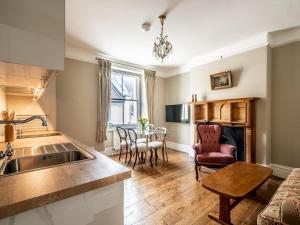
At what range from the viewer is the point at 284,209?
1138mm

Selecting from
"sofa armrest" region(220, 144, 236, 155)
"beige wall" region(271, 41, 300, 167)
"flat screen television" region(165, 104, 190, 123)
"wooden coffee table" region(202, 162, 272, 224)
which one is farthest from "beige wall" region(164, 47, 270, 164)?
"wooden coffee table" region(202, 162, 272, 224)

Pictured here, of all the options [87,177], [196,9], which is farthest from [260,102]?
[87,177]

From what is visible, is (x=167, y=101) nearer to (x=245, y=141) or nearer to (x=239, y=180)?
(x=245, y=141)

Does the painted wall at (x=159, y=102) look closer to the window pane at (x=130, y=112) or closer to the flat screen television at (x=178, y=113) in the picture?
the flat screen television at (x=178, y=113)

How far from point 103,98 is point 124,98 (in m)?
0.93

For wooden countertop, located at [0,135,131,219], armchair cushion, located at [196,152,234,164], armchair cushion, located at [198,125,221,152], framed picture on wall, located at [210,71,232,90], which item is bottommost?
armchair cushion, located at [196,152,234,164]

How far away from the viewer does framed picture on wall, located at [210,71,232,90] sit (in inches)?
142

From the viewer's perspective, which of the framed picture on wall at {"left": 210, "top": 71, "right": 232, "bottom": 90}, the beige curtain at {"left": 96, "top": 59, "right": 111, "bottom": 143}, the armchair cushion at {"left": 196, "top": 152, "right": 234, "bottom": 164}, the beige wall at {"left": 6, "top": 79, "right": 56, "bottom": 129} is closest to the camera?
the beige wall at {"left": 6, "top": 79, "right": 56, "bottom": 129}

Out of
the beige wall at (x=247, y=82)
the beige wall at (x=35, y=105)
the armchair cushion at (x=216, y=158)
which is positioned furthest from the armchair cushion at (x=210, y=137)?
the beige wall at (x=35, y=105)

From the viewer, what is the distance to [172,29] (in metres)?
2.91

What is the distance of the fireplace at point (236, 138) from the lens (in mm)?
3420

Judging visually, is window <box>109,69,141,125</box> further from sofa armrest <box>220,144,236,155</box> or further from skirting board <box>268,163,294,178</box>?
skirting board <box>268,163,294,178</box>

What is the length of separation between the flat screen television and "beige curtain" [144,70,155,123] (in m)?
0.63

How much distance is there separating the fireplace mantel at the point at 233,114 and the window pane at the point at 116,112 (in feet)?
7.61
